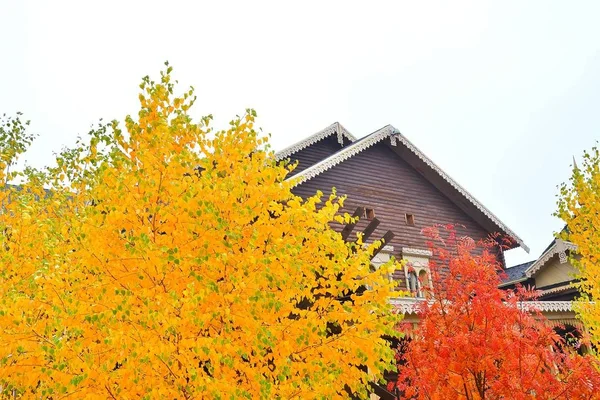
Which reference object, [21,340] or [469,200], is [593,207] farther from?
[21,340]

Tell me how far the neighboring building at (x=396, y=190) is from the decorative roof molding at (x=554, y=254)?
5.88 m

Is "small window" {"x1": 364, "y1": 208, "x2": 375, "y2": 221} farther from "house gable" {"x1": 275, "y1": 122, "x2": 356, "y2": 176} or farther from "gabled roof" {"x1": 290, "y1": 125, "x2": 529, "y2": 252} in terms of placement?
"house gable" {"x1": 275, "y1": 122, "x2": 356, "y2": 176}

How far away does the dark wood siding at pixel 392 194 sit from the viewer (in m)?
19.4

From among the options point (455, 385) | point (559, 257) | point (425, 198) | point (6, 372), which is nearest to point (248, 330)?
point (6, 372)

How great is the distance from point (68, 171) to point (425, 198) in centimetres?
1435

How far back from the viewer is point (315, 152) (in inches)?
888

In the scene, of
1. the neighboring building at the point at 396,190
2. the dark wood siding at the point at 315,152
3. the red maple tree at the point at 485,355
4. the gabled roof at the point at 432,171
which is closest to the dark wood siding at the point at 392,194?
the neighboring building at the point at 396,190

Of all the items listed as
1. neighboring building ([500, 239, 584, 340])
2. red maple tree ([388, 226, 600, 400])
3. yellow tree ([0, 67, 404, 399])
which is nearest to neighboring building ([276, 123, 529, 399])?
neighboring building ([500, 239, 584, 340])

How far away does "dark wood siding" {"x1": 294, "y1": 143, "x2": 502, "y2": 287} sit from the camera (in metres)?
19.4

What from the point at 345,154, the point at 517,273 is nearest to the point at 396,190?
the point at 345,154

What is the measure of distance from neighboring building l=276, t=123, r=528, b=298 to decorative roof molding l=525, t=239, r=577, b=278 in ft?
19.3

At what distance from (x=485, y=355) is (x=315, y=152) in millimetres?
16381

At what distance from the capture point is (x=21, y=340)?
522 centimetres

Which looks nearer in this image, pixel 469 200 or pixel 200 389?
pixel 200 389
